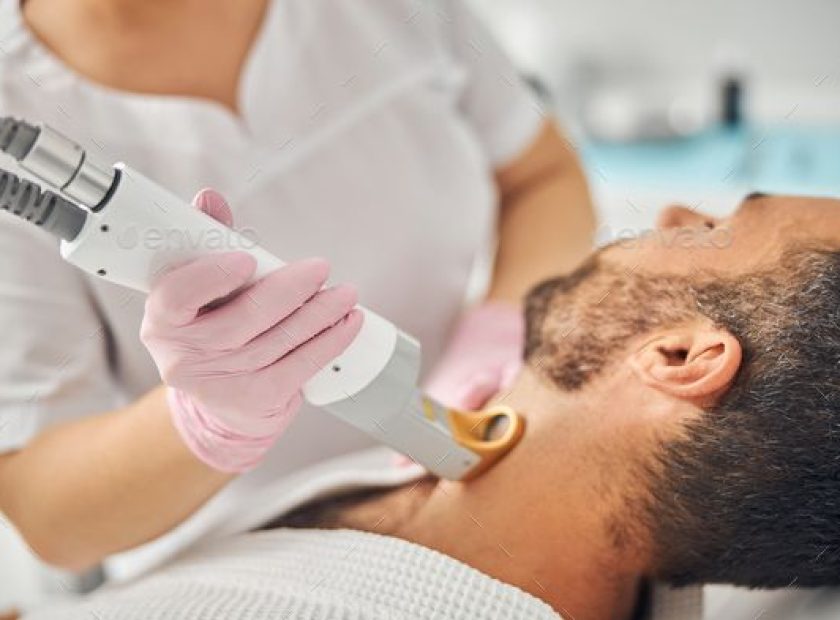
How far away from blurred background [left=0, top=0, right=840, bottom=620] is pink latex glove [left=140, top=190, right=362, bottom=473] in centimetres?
111

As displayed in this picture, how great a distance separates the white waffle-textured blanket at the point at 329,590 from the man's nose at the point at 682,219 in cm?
30

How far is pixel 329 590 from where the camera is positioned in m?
0.70

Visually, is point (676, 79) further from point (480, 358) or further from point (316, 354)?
point (316, 354)

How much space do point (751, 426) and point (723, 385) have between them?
4cm

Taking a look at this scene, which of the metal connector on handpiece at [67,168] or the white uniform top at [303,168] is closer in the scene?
the metal connector on handpiece at [67,168]

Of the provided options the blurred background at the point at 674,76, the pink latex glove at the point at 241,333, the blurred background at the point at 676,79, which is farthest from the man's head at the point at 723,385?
the blurred background at the point at 674,76

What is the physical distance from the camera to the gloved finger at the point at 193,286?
Result: 1.79 ft

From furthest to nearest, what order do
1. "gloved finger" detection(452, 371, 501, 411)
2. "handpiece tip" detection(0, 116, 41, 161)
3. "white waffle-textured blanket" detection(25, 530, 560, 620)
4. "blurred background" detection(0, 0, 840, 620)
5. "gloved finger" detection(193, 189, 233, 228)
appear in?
"blurred background" detection(0, 0, 840, 620)
"gloved finger" detection(452, 371, 501, 411)
"white waffle-textured blanket" detection(25, 530, 560, 620)
"gloved finger" detection(193, 189, 233, 228)
"handpiece tip" detection(0, 116, 41, 161)

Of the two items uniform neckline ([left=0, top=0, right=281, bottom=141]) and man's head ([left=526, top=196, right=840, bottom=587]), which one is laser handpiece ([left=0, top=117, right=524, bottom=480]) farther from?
uniform neckline ([left=0, top=0, right=281, bottom=141])

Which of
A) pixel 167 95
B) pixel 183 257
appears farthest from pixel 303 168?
pixel 183 257

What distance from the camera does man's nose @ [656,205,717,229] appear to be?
2.44ft

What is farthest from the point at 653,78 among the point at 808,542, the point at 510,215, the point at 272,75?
the point at 808,542

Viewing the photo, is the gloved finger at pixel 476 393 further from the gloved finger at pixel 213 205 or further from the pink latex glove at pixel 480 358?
the gloved finger at pixel 213 205

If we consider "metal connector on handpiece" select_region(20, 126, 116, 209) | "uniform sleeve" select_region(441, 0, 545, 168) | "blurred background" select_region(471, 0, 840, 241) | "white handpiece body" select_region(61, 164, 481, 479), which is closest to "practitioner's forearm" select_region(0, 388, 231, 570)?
"white handpiece body" select_region(61, 164, 481, 479)
